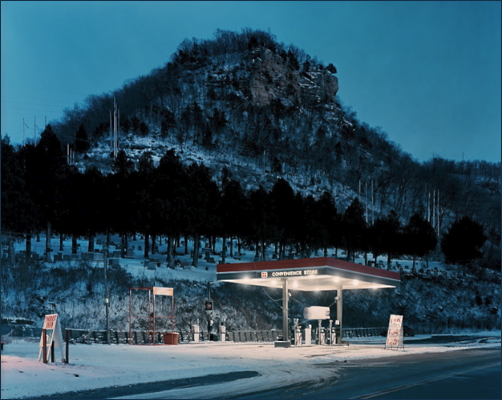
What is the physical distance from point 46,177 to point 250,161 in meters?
A: 110

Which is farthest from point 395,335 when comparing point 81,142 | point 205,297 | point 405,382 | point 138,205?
point 81,142

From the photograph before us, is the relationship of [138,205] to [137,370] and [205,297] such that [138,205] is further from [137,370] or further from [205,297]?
[137,370]

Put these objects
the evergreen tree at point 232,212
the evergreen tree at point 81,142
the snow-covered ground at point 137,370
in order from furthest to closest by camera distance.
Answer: the evergreen tree at point 81,142 < the evergreen tree at point 232,212 < the snow-covered ground at point 137,370

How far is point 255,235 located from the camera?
73.1 metres

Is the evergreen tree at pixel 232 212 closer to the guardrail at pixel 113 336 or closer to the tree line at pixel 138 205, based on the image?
the tree line at pixel 138 205

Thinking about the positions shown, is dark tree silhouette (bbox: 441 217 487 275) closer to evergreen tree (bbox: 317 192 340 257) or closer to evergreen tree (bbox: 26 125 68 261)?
evergreen tree (bbox: 317 192 340 257)

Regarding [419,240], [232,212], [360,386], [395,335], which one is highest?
[232,212]

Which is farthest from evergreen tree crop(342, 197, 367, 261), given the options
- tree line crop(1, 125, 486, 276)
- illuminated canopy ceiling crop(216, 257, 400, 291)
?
illuminated canopy ceiling crop(216, 257, 400, 291)

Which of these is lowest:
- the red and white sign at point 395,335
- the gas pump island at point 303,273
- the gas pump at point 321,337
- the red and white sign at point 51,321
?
the gas pump at point 321,337

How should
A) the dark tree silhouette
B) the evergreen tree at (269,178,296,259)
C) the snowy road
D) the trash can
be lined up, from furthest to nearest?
1. the dark tree silhouette
2. the evergreen tree at (269,178,296,259)
3. the trash can
4. the snowy road

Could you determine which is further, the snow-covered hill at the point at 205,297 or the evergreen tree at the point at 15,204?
the evergreen tree at the point at 15,204

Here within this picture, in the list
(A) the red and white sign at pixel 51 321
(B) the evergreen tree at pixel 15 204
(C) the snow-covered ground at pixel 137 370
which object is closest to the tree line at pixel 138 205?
(B) the evergreen tree at pixel 15 204

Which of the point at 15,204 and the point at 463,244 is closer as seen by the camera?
the point at 15,204

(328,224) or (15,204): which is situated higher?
(328,224)
